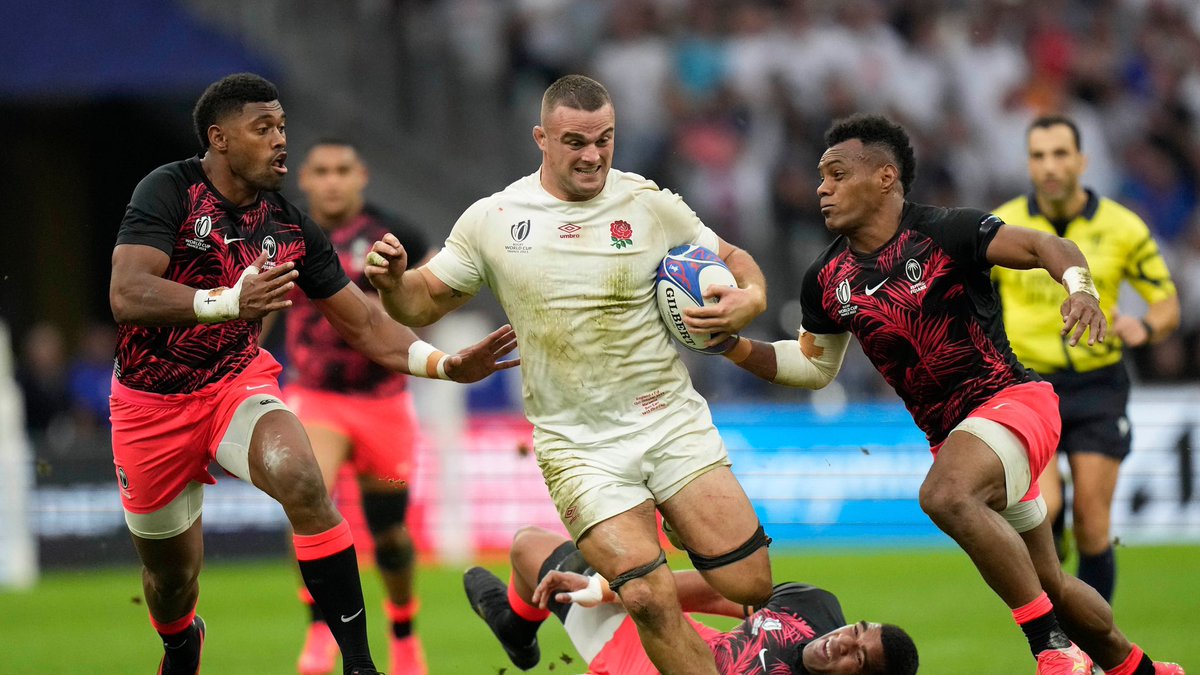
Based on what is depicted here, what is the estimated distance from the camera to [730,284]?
260 inches

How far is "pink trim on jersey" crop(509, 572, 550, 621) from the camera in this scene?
7543mm

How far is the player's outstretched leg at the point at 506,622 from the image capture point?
763 cm

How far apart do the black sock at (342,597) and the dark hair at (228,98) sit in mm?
1905

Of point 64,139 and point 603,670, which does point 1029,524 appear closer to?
point 603,670

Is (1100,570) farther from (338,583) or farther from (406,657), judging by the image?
(338,583)

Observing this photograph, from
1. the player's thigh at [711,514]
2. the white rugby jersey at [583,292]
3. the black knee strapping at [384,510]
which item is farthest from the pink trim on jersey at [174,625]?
the player's thigh at [711,514]

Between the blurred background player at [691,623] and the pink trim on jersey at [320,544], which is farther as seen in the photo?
the pink trim on jersey at [320,544]

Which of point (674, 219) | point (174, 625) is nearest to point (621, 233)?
point (674, 219)

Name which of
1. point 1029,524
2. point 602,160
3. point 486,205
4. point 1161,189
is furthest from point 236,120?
point 1161,189

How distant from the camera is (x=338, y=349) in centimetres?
972

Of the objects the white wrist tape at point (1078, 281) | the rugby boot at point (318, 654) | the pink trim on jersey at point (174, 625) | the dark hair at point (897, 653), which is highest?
the white wrist tape at point (1078, 281)

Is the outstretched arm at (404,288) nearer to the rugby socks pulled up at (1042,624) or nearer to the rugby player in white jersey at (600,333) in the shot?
the rugby player in white jersey at (600,333)

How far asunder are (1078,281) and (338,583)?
3.27m

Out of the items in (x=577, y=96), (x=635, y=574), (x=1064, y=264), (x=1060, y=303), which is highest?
(x=577, y=96)
